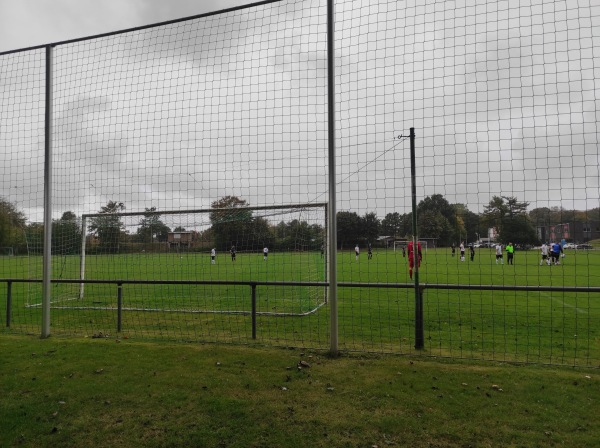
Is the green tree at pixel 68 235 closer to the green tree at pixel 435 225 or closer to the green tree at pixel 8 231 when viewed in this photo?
the green tree at pixel 8 231

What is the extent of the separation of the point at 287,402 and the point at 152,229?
7.07m

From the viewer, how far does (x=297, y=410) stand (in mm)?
3201

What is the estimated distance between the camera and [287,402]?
333 centimetres

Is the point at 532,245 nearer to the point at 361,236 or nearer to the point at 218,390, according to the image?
the point at 361,236

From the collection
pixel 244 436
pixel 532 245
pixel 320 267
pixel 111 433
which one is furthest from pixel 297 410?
pixel 320 267

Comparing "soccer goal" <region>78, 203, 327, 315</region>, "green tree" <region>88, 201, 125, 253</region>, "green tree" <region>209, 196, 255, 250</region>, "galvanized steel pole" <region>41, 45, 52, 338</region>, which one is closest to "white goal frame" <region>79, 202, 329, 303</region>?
"soccer goal" <region>78, 203, 327, 315</region>

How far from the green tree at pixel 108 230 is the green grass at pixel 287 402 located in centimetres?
592

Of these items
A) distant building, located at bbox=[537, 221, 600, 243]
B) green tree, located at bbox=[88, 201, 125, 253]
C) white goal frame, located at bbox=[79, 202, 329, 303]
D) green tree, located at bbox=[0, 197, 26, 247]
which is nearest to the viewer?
distant building, located at bbox=[537, 221, 600, 243]

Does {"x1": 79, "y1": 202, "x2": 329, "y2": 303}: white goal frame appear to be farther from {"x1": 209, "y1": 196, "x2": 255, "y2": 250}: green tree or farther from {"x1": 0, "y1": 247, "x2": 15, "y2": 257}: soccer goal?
{"x1": 0, "y1": 247, "x2": 15, "y2": 257}: soccer goal

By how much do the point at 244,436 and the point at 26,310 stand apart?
919cm

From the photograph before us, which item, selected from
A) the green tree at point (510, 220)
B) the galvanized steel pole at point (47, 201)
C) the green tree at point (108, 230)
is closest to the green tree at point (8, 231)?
the green tree at point (108, 230)

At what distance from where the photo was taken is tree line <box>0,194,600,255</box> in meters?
4.51

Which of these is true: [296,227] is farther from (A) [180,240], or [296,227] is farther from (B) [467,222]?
(B) [467,222]

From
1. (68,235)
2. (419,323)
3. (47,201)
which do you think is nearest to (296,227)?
(419,323)
